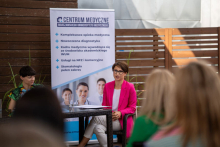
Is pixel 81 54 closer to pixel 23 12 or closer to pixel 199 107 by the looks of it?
pixel 23 12

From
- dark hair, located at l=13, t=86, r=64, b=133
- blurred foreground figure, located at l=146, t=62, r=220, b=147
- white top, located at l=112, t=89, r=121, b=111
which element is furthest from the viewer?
white top, located at l=112, t=89, r=121, b=111

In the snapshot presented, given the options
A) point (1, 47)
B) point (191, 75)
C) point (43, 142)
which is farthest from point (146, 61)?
point (43, 142)

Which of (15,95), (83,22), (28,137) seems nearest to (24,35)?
(83,22)

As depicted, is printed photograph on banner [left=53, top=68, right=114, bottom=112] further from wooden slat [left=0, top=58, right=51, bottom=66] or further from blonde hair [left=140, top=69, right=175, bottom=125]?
blonde hair [left=140, top=69, right=175, bottom=125]

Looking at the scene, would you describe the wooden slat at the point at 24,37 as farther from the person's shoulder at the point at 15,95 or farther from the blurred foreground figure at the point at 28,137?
the blurred foreground figure at the point at 28,137

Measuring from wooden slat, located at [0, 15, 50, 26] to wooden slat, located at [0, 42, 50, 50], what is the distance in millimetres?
353

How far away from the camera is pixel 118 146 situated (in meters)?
4.34

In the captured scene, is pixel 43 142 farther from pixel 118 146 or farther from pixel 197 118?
pixel 118 146

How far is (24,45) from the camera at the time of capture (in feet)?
15.3

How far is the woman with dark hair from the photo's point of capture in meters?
3.46

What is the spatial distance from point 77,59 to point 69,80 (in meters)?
0.37

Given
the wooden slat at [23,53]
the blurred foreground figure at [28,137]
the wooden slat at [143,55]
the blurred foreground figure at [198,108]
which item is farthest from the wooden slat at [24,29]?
the blurred foreground figure at [28,137]

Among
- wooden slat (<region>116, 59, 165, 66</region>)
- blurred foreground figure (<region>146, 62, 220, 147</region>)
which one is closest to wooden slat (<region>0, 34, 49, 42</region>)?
wooden slat (<region>116, 59, 165, 66</region>)

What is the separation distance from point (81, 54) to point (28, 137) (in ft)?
12.6
